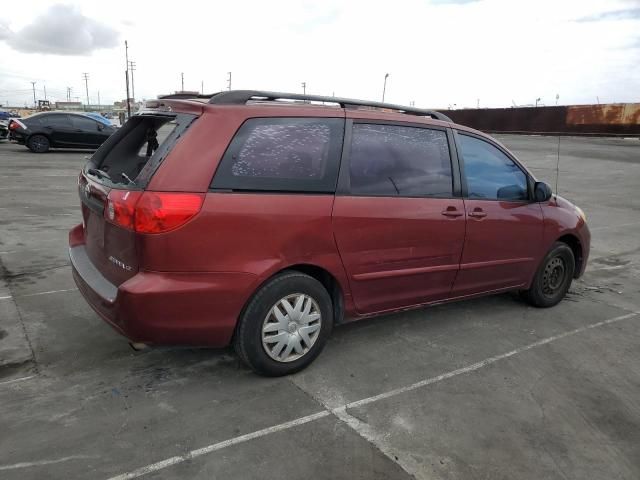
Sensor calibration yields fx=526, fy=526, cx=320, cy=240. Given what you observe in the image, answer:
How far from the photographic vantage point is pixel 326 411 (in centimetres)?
303

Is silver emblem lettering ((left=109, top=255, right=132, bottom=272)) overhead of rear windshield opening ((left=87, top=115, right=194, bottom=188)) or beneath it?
beneath

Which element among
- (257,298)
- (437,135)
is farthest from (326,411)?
(437,135)

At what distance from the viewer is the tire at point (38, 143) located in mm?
17938

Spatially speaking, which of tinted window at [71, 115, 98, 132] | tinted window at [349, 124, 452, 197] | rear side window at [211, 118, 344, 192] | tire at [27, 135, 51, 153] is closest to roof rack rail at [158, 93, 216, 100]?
rear side window at [211, 118, 344, 192]

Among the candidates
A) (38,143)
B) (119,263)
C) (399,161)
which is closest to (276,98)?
(399,161)

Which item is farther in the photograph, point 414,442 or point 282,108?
point 282,108

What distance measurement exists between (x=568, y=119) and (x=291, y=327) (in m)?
36.9

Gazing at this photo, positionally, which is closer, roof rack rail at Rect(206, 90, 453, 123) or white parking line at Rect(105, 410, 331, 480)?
white parking line at Rect(105, 410, 331, 480)

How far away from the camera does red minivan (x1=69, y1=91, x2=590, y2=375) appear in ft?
9.55

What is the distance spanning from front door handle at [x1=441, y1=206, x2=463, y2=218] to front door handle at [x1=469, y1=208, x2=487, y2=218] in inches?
5.3

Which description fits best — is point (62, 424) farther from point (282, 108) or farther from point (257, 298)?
point (282, 108)

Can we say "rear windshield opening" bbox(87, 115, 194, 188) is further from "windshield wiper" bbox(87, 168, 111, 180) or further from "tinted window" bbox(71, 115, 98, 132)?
"tinted window" bbox(71, 115, 98, 132)

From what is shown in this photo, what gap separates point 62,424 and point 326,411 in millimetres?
1427

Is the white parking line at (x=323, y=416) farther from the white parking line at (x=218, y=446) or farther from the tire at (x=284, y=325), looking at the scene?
the tire at (x=284, y=325)
